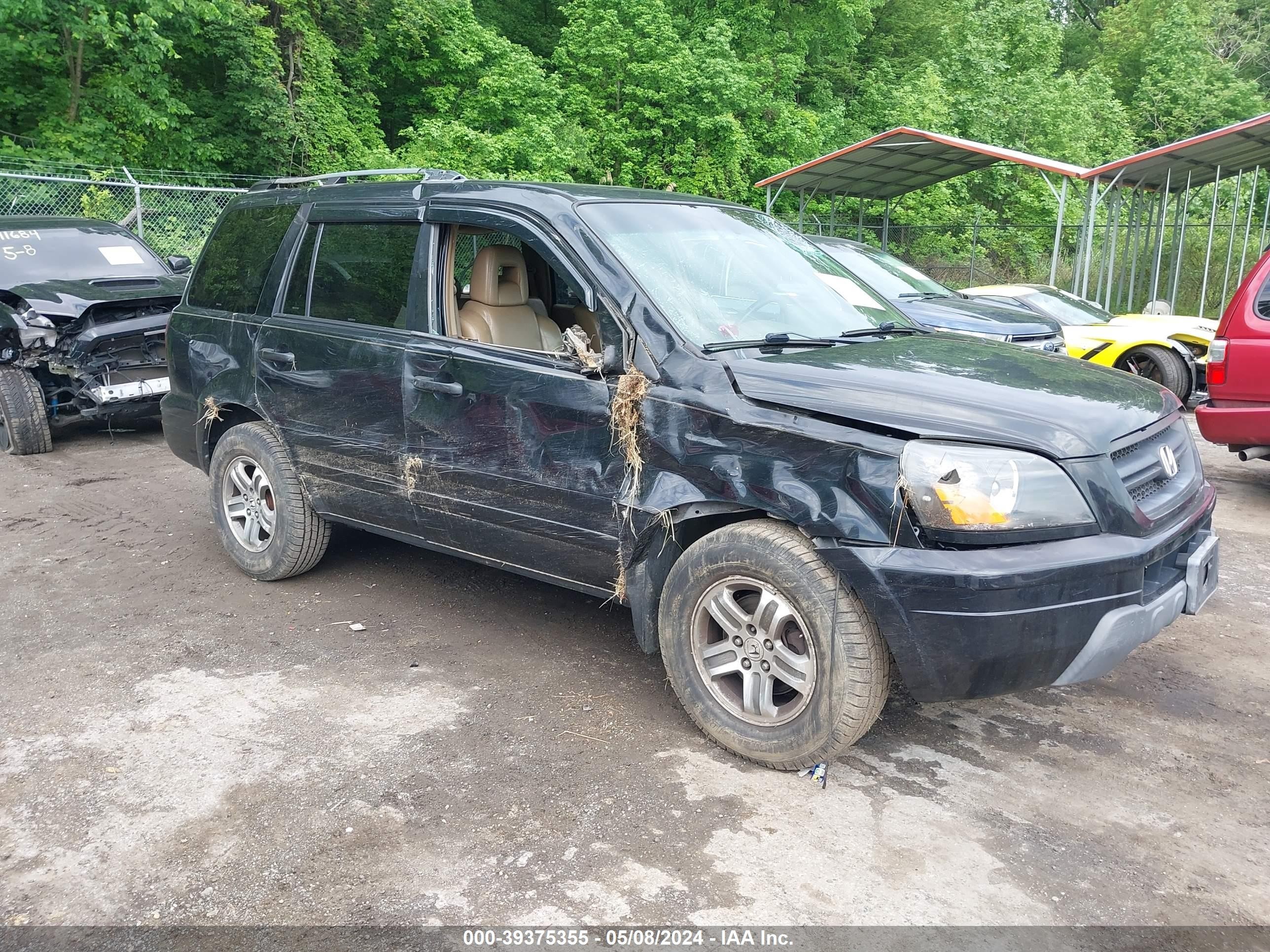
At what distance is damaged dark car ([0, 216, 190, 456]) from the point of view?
27.3 feet

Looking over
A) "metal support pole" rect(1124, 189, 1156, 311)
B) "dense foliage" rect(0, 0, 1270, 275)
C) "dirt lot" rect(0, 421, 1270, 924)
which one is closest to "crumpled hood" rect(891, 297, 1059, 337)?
"dirt lot" rect(0, 421, 1270, 924)

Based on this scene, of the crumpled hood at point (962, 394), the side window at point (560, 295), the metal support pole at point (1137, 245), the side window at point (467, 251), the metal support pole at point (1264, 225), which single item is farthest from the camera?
the metal support pole at point (1137, 245)

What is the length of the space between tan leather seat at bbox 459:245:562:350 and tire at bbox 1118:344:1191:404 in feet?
27.4

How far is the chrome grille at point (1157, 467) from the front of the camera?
3.32 m

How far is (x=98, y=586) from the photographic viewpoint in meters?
5.32

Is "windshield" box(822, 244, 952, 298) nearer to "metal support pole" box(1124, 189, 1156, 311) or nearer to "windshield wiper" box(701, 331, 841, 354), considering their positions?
"windshield wiper" box(701, 331, 841, 354)

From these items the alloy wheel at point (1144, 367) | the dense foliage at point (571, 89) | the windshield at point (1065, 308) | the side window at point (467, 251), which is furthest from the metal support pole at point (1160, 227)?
the side window at point (467, 251)

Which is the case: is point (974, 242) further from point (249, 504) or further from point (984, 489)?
point (984, 489)

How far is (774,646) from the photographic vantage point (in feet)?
11.1

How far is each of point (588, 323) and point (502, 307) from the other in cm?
40

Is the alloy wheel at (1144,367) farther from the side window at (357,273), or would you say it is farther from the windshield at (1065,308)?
the side window at (357,273)

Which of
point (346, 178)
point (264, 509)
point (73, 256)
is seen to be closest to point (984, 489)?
point (264, 509)

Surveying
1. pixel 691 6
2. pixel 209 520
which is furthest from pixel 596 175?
pixel 209 520

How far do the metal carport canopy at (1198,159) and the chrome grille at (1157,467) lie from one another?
12.1 metres
